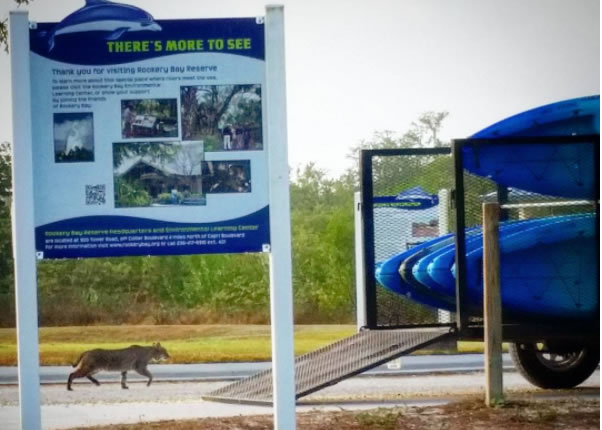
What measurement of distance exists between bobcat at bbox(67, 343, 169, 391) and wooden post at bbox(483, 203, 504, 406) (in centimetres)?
410

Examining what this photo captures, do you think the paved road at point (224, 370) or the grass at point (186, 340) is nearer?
the paved road at point (224, 370)

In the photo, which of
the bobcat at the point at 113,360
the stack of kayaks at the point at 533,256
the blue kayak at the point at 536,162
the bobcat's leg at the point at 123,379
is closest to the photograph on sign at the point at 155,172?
the stack of kayaks at the point at 533,256

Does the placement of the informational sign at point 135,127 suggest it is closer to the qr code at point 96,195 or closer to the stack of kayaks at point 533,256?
the qr code at point 96,195

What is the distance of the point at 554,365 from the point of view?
40.8ft

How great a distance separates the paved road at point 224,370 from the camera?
15.0 m

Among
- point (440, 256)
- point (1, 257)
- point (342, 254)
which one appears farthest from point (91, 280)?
point (440, 256)

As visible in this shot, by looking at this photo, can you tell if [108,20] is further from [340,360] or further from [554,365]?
[554,365]

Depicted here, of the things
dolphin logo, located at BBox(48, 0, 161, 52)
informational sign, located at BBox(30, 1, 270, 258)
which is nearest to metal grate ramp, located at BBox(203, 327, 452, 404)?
informational sign, located at BBox(30, 1, 270, 258)

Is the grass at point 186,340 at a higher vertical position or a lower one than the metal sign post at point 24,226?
lower

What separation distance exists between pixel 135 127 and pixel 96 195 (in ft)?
1.79

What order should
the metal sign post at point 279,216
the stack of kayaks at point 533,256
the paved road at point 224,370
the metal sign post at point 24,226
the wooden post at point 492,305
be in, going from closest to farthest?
the metal sign post at point 24,226 → the metal sign post at point 279,216 → the wooden post at point 492,305 → the stack of kayaks at point 533,256 → the paved road at point 224,370

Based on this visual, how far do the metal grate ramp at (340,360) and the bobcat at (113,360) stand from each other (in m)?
1.13

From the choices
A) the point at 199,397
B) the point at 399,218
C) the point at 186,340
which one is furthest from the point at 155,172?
the point at 186,340

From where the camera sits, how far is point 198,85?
→ 7.52 meters
